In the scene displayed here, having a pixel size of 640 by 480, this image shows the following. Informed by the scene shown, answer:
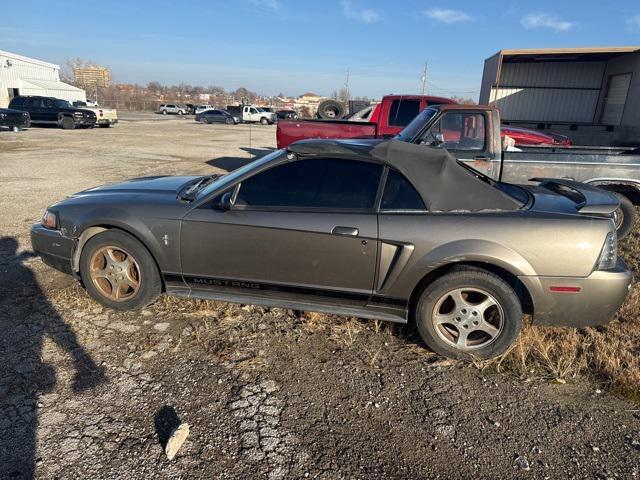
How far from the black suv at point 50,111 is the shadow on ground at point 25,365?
80.3 ft

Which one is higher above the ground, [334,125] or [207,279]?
[334,125]

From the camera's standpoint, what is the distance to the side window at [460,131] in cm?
594

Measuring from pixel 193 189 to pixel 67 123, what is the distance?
2578 centimetres

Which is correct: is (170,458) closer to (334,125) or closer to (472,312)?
(472,312)

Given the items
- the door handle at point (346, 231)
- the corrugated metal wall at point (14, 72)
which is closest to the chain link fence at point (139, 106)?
the corrugated metal wall at point (14, 72)

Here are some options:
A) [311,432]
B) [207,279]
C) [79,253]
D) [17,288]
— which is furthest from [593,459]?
[17,288]

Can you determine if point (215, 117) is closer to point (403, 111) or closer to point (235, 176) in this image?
point (403, 111)

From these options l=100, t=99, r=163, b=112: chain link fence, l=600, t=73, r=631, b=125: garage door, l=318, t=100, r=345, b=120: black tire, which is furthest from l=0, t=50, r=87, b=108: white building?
l=600, t=73, r=631, b=125: garage door

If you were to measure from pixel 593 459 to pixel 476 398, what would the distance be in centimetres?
70

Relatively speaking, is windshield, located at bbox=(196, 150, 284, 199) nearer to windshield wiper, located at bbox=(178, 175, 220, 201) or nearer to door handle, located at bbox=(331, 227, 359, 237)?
windshield wiper, located at bbox=(178, 175, 220, 201)

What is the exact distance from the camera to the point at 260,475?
2.24 meters

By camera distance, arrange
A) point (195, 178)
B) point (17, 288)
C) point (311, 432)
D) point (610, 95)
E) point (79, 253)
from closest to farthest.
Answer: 1. point (311, 432)
2. point (79, 253)
3. point (17, 288)
4. point (195, 178)
5. point (610, 95)

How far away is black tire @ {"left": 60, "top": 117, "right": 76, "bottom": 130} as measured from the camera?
24.9 m

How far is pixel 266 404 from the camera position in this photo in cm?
276
